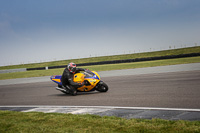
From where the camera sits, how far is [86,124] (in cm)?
537

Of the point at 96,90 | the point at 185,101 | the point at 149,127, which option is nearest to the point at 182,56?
the point at 96,90

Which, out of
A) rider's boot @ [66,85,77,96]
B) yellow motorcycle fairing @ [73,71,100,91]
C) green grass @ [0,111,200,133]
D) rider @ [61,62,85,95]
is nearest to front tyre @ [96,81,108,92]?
yellow motorcycle fairing @ [73,71,100,91]

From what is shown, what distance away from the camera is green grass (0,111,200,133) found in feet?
15.2

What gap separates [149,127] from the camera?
4.72m

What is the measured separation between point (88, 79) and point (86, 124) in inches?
200

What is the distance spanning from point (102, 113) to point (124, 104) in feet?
3.88

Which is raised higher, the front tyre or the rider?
the rider

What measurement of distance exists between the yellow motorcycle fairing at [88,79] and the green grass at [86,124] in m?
3.90

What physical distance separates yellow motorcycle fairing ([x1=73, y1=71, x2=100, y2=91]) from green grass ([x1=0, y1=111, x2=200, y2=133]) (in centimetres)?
390

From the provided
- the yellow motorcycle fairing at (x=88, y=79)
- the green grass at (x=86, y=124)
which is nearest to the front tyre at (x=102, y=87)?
the yellow motorcycle fairing at (x=88, y=79)

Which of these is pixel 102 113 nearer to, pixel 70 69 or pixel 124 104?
pixel 124 104

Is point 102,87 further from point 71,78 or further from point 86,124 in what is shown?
point 86,124

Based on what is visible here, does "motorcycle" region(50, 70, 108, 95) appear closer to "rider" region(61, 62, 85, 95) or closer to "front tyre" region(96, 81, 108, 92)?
"front tyre" region(96, 81, 108, 92)

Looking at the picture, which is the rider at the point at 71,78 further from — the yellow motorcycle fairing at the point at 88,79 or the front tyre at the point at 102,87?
the front tyre at the point at 102,87
